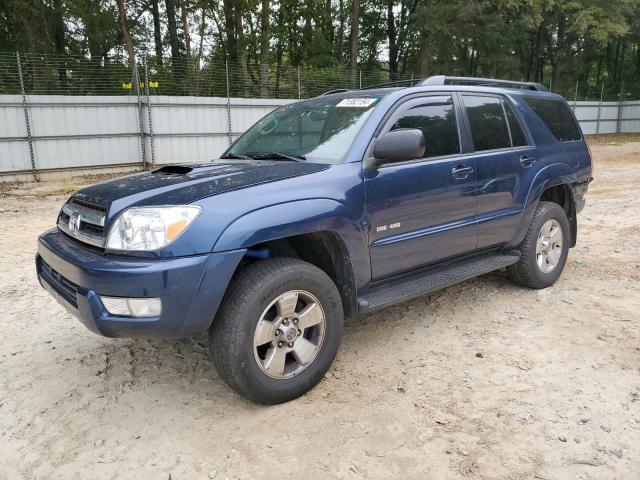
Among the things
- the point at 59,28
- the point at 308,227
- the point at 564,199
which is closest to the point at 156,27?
the point at 59,28

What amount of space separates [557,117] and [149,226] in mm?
4122

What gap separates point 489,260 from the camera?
14.1 ft

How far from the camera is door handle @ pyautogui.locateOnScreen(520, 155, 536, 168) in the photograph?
4434 mm

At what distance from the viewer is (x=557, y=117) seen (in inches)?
199

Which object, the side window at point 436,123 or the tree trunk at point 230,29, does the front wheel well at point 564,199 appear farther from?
the tree trunk at point 230,29

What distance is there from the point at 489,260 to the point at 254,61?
→ 2121cm

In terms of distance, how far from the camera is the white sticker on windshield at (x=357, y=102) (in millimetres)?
3688

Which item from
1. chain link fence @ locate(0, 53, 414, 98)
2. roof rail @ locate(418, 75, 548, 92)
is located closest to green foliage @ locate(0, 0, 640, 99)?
chain link fence @ locate(0, 53, 414, 98)

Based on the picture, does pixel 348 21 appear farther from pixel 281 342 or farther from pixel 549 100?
pixel 281 342

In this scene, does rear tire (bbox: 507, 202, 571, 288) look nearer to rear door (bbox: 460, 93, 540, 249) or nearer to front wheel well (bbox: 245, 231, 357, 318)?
rear door (bbox: 460, 93, 540, 249)

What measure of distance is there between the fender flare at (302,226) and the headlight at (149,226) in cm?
21

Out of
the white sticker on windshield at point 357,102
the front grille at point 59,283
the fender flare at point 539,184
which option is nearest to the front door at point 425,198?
the white sticker on windshield at point 357,102

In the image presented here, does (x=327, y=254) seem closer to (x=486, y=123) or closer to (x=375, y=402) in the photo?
(x=375, y=402)

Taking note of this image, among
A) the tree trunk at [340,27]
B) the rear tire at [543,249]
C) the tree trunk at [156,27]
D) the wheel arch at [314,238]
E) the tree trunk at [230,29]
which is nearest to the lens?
the wheel arch at [314,238]
